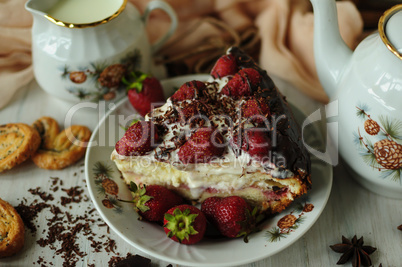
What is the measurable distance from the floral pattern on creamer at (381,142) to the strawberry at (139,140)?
762 mm

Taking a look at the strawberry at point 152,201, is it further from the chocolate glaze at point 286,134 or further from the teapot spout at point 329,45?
the teapot spout at point 329,45

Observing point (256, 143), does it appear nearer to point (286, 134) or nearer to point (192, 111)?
point (286, 134)

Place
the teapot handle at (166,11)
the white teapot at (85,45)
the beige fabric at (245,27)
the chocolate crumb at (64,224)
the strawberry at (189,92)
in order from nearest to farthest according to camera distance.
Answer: the chocolate crumb at (64,224) → the strawberry at (189,92) → the white teapot at (85,45) → the teapot handle at (166,11) → the beige fabric at (245,27)

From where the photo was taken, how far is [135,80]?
1.96 meters

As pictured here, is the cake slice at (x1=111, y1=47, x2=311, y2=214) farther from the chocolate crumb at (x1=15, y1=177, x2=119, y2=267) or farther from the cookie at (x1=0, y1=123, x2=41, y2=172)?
the cookie at (x1=0, y1=123, x2=41, y2=172)

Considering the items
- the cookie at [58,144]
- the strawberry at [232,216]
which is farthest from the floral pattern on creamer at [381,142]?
the cookie at [58,144]

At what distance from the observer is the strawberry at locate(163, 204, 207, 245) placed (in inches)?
56.2

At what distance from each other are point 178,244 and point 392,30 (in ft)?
3.37

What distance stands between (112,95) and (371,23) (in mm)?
1503

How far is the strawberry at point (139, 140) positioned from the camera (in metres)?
1.52

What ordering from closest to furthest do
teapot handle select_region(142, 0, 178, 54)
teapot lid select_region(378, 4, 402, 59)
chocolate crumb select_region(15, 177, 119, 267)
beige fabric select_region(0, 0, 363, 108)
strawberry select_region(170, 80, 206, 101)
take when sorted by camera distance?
teapot lid select_region(378, 4, 402, 59) < chocolate crumb select_region(15, 177, 119, 267) < strawberry select_region(170, 80, 206, 101) < teapot handle select_region(142, 0, 178, 54) < beige fabric select_region(0, 0, 363, 108)

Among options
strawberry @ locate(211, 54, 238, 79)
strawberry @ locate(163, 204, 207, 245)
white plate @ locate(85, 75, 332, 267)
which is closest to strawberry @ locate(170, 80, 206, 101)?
strawberry @ locate(211, 54, 238, 79)

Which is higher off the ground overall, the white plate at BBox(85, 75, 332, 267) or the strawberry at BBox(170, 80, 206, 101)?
the strawberry at BBox(170, 80, 206, 101)

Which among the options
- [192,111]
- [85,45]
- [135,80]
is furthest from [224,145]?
[85,45]
